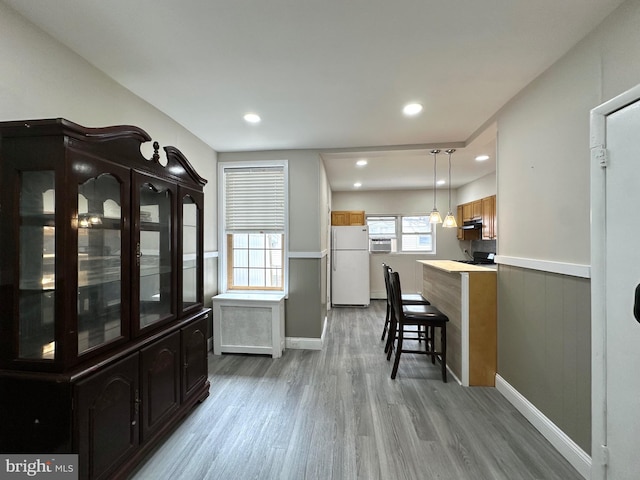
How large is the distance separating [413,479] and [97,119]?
304cm

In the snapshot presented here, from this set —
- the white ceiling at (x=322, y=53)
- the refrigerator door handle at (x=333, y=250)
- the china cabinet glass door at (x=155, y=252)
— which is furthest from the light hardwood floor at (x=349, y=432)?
the refrigerator door handle at (x=333, y=250)

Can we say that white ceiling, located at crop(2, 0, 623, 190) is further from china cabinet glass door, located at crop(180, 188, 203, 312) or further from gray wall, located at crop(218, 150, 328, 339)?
china cabinet glass door, located at crop(180, 188, 203, 312)

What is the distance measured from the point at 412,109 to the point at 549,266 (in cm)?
162

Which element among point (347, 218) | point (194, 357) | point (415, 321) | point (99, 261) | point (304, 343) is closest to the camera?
point (99, 261)

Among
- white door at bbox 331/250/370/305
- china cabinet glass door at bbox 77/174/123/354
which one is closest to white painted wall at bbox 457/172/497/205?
white door at bbox 331/250/370/305

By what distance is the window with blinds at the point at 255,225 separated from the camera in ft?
11.3

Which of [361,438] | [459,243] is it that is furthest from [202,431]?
[459,243]

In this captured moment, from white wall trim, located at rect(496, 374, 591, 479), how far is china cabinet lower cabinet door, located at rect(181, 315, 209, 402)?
256cm

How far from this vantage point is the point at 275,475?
1.53 meters

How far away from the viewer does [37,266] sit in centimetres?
126

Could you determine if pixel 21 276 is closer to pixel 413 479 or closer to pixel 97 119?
pixel 97 119

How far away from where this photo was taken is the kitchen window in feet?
20.6

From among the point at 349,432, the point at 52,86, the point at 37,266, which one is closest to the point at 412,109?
the point at 52,86

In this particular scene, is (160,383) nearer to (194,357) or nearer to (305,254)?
(194,357)
